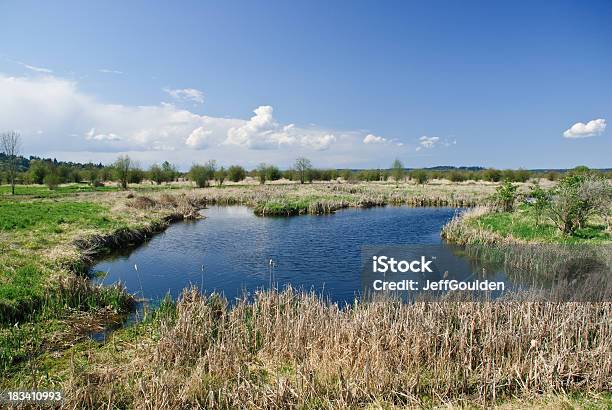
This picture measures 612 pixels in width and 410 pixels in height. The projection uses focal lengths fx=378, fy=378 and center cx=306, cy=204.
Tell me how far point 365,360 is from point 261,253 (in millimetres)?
15834

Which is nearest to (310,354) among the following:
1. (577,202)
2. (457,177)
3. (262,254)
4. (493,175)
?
(262,254)

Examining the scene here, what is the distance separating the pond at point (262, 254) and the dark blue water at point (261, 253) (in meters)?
0.04

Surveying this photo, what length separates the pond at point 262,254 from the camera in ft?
54.9

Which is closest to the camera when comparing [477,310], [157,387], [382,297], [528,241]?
[157,387]

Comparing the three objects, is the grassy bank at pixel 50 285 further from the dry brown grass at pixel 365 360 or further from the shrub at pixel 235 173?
the shrub at pixel 235 173

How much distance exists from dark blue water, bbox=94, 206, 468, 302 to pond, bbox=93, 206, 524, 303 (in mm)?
39

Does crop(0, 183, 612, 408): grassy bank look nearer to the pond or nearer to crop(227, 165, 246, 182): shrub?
the pond

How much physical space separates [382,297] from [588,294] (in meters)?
5.55

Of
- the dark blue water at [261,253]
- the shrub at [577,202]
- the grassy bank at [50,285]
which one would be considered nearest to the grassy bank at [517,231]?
the shrub at [577,202]

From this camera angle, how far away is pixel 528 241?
68.0 ft

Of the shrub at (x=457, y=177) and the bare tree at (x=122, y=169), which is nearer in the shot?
the bare tree at (x=122, y=169)

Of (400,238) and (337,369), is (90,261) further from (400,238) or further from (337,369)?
(400,238)

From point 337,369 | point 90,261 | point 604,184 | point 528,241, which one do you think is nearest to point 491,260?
point 528,241

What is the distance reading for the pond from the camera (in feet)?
54.9
